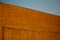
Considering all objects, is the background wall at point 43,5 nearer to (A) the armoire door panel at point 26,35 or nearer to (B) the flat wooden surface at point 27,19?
(B) the flat wooden surface at point 27,19

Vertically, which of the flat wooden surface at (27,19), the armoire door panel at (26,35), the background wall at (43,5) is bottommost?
the armoire door panel at (26,35)

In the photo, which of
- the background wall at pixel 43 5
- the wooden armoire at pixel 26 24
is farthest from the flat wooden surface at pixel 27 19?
the background wall at pixel 43 5

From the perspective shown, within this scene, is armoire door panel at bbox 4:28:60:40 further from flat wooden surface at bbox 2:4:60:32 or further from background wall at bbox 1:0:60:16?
background wall at bbox 1:0:60:16

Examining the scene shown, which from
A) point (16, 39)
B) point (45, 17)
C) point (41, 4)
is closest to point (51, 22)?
point (45, 17)

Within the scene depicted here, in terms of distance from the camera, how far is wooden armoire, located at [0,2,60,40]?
0.81 m

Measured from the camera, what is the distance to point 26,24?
0.93 m

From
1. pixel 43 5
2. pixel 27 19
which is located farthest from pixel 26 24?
pixel 43 5

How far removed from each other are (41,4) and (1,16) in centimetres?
58

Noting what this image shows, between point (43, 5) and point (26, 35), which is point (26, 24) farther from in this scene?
point (43, 5)

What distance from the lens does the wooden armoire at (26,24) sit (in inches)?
31.9

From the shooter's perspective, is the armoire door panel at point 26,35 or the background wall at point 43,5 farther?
the background wall at point 43,5

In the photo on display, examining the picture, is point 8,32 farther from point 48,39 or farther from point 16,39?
point 48,39

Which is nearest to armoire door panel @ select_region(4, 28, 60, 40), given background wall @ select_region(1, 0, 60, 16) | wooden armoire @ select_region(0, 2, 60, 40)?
wooden armoire @ select_region(0, 2, 60, 40)

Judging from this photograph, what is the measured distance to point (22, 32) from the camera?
2.94 feet
